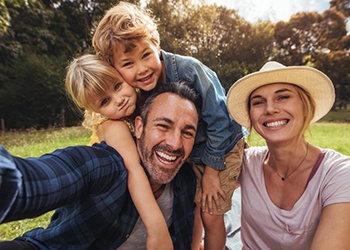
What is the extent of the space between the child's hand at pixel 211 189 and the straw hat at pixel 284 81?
1.79ft

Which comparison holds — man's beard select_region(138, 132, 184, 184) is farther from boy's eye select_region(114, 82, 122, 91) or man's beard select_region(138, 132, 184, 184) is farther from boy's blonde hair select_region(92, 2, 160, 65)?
boy's blonde hair select_region(92, 2, 160, 65)

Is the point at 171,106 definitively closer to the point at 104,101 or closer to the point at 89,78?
the point at 104,101

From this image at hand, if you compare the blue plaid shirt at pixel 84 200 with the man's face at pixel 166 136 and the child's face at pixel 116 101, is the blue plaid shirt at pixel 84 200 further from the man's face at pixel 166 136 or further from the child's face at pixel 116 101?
the child's face at pixel 116 101

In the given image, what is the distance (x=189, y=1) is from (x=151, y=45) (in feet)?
57.0

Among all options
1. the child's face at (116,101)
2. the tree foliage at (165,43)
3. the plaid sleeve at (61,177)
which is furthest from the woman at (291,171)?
the tree foliage at (165,43)

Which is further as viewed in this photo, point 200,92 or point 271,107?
point 200,92

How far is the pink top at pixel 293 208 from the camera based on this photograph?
197cm

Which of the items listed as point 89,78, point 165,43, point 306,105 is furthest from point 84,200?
point 165,43

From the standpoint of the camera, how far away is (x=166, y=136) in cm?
218

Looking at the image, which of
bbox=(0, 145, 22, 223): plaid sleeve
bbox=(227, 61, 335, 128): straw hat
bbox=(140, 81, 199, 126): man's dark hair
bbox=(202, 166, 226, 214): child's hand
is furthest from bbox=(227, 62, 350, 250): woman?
bbox=(0, 145, 22, 223): plaid sleeve

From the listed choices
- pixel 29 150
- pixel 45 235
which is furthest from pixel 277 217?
pixel 29 150

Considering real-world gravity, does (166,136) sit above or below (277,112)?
below

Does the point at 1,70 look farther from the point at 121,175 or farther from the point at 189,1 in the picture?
the point at 121,175

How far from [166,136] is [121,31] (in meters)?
1.03
